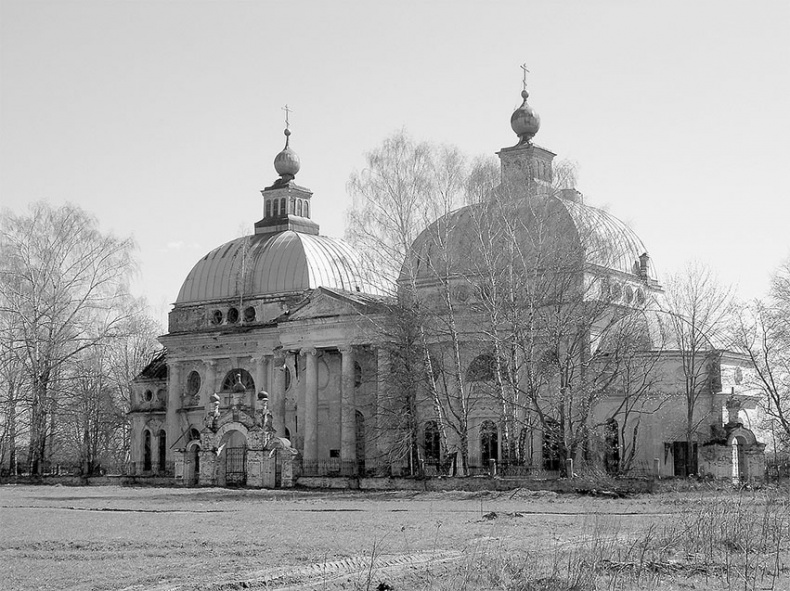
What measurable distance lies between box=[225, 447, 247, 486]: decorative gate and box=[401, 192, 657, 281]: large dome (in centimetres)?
994

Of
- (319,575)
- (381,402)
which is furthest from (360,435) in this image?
(319,575)

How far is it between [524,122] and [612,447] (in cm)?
1695

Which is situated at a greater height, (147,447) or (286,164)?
(286,164)

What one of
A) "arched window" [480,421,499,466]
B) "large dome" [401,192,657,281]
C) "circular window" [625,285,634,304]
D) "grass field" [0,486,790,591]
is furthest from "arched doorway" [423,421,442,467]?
"grass field" [0,486,790,591]

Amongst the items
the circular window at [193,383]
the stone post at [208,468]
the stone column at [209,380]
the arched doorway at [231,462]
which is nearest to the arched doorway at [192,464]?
the stone post at [208,468]

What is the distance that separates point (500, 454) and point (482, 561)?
30402 millimetres

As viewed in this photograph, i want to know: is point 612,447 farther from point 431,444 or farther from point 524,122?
point 524,122

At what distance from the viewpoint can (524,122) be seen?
52719 mm

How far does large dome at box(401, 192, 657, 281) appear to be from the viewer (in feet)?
118

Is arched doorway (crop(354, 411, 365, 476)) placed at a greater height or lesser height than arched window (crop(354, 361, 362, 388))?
lesser

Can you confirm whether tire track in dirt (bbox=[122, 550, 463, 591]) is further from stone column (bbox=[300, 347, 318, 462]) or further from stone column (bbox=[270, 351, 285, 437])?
stone column (bbox=[270, 351, 285, 437])

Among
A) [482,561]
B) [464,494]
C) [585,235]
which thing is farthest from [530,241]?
[482,561]

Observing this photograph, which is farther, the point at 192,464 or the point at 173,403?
the point at 173,403

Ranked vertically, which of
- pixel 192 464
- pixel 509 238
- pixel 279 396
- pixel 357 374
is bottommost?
pixel 192 464
